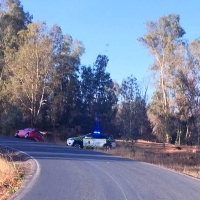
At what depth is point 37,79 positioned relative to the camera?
48.9m

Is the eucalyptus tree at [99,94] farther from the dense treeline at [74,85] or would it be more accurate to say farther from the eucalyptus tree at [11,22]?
the eucalyptus tree at [11,22]

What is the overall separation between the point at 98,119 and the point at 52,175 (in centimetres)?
4491

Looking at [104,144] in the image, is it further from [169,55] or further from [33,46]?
[169,55]

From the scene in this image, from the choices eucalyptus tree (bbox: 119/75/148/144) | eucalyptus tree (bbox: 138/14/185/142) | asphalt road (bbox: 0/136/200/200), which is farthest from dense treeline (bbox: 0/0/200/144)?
asphalt road (bbox: 0/136/200/200)

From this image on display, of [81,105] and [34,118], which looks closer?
[34,118]

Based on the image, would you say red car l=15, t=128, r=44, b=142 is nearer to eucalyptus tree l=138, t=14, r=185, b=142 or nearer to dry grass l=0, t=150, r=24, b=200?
eucalyptus tree l=138, t=14, r=185, b=142

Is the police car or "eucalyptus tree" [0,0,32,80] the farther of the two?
"eucalyptus tree" [0,0,32,80]

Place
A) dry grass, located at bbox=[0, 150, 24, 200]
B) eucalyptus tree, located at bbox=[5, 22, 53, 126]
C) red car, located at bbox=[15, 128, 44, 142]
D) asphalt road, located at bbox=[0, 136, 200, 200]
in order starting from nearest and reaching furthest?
asphalt road, located at bbox=[0, 136, 200, 200] < dry grass, located at bbox=[0, 150, 24, 200] < red car, located at bbox=[15, 128, 44, 142] < eucalyptus tree, located at bbox=[5, 22, 53, 126]

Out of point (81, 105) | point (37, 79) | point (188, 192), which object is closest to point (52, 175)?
point (188, 192)

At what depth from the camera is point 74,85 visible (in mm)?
55125

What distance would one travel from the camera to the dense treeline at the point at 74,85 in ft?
161

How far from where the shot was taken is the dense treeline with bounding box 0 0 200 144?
4906cm

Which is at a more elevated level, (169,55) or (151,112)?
(169,55)

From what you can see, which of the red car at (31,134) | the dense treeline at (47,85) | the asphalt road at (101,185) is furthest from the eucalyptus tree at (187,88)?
the asphalt road at (101,185)
